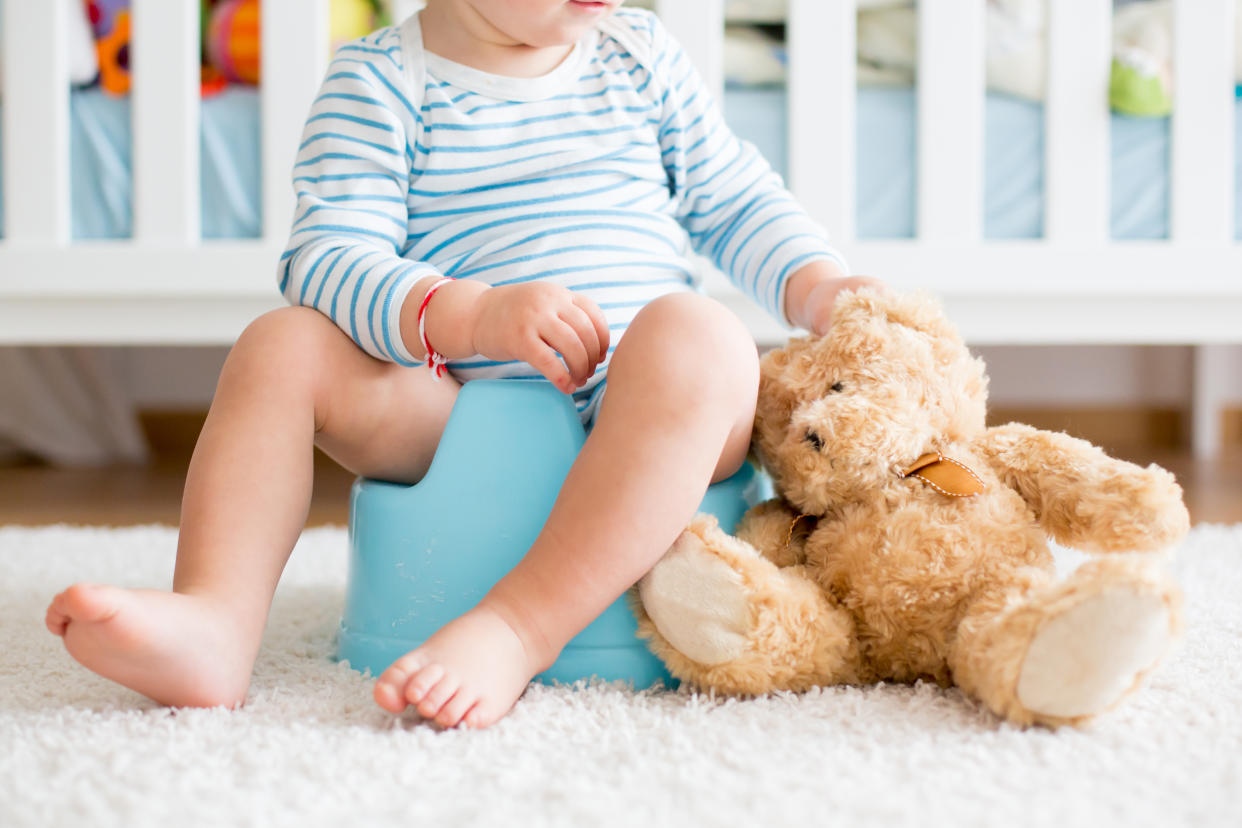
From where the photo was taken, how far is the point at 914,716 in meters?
0.51

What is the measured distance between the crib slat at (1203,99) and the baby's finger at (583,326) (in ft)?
2.98

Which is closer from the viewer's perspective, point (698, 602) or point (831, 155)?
point (698, 602)

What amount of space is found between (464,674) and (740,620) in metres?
0.14

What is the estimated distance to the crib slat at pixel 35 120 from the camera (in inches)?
45.3

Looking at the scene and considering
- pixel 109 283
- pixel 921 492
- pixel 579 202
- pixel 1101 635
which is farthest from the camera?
pixel 109 283

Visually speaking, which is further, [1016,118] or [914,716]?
[1016,118]

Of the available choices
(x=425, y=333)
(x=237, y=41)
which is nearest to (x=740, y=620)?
(x=425, y=333)

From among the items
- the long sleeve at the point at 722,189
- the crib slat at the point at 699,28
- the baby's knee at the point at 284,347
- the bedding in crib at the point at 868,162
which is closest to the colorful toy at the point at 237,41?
the bedding in crib at the point at 868,162

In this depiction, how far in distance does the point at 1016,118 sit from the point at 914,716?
0.90 metres

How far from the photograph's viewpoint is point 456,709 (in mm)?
487

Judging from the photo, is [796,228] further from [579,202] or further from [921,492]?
[921,492]

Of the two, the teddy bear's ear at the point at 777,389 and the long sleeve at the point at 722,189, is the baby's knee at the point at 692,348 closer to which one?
the teddy bear's ear at the point at 777,389

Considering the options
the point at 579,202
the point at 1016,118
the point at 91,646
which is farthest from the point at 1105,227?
the point at 91,646

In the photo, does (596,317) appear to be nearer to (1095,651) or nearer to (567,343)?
(567,343)
